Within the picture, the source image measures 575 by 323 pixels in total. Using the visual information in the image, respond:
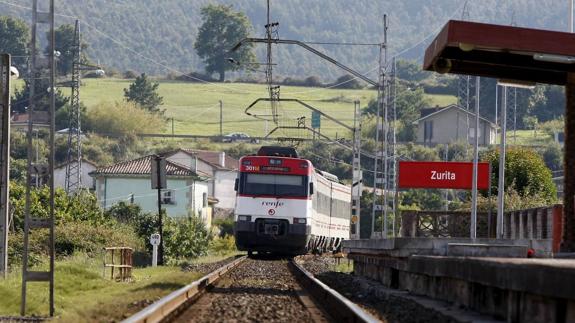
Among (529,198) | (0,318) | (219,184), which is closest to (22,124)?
(219,184)

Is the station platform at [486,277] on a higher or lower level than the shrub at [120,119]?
lower

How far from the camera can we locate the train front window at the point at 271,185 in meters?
43.6

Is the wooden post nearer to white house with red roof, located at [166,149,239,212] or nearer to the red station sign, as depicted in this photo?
the red station sign

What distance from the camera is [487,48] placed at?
23.7 meters

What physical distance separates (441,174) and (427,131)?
10598cm

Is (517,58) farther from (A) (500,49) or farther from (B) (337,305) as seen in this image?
(B) (337,305)

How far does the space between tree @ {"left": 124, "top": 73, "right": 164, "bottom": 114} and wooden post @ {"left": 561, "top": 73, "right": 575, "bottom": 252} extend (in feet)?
500

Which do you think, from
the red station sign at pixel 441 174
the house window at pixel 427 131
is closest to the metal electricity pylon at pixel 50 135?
the red station sign at pixel 441 174

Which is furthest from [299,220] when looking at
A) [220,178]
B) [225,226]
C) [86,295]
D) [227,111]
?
[227,111]

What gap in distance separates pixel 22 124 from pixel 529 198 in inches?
3765

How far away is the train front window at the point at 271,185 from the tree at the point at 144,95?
5332 inches

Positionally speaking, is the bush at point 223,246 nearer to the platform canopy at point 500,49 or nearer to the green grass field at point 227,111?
the platform canopy at point 500,49

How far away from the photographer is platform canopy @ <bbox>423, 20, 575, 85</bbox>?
23.6 meters

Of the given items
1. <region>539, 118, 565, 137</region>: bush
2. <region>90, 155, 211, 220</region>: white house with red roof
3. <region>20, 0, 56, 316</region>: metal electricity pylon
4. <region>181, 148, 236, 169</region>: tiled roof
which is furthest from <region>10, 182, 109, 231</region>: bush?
<region>539, 118, 565, 137</region>: bush
